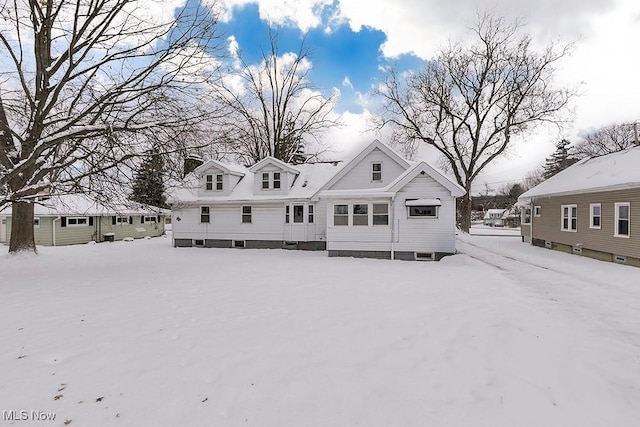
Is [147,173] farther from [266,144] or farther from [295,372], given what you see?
[266,144]

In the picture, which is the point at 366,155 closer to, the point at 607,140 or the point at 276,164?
the point at 276,164

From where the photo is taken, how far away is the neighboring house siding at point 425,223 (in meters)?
13.9

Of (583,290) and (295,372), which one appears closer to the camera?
(295,372)

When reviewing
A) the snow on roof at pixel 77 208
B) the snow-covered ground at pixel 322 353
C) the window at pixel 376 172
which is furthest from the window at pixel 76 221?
the window at pixel 376 172

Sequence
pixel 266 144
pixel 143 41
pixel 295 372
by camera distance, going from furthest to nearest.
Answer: pixel 266 144, pixel 143 41, pixel 295 372

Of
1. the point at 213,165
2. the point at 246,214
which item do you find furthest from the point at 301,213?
the point at 213,165

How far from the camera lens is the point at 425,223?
46.3ft

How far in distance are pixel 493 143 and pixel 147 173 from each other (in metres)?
27.0

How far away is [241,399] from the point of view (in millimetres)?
3281

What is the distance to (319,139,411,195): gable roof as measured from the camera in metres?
15.9

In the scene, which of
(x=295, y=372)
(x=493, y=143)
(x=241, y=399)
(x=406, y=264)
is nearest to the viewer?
(x=241, y=399)

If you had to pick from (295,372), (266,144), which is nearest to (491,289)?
(295,372)

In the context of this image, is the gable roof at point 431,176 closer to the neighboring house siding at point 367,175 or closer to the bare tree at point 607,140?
the neighboring house siding at point 367,175

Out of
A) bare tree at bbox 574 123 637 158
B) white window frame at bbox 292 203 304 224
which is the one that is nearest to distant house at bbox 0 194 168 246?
white window frame at bbox 292 203 304 224
